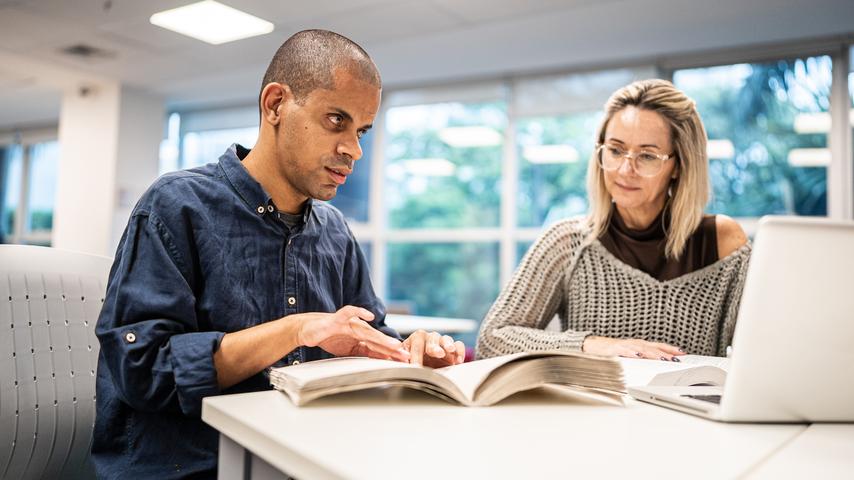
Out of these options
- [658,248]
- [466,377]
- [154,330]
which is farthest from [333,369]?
[658,248]

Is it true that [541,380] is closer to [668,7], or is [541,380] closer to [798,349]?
[798,349]

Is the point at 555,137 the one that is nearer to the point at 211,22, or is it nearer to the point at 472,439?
the point at 211,22

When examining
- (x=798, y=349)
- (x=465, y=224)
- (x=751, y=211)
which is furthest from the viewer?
(x=465, y=224)

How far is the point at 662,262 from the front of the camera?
5.94 ft

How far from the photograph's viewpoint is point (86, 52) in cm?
538

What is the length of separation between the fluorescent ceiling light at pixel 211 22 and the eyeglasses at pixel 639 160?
10.7 ft

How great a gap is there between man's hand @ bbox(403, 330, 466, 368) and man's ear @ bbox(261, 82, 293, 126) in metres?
0.50

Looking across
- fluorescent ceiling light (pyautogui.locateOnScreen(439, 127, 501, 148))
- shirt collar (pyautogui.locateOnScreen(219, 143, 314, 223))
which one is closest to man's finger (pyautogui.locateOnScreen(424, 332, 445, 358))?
shirt collar (pyautogui.locateOnScreen(219, 143, 314, 223))

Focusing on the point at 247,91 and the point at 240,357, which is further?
the point at 247,91

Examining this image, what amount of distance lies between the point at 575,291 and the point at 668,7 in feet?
9.51

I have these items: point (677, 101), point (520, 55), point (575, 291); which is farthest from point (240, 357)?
point (520, 55)

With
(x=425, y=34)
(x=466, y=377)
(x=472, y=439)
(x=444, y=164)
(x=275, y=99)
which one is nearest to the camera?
(x=472, y=439)

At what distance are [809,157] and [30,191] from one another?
838cm

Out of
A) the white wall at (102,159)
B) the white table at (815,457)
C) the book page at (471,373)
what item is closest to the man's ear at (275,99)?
the book page at (471,373)
